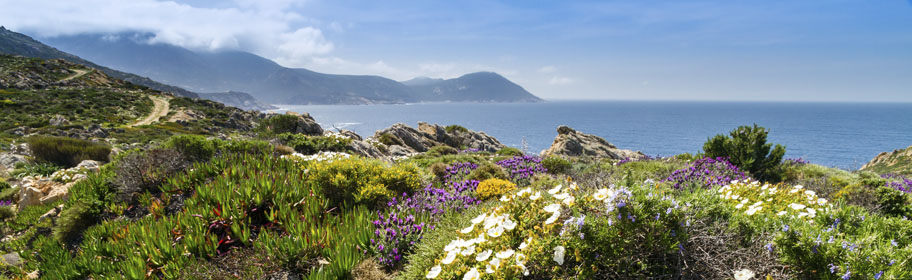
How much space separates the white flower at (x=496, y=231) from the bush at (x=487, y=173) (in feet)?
14.6

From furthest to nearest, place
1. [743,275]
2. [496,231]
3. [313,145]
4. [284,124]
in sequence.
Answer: [284,124], [313,145], [496,231], [743,275]

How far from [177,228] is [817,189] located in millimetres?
12239

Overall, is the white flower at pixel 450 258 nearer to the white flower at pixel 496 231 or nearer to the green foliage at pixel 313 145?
the white flower at pixel 496 231

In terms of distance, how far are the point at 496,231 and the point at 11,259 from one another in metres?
7.76

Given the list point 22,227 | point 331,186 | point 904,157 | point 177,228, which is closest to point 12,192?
point 22,227

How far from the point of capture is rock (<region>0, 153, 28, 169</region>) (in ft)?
45.8

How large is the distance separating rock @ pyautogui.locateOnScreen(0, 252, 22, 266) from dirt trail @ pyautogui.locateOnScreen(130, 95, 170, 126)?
52.3 m

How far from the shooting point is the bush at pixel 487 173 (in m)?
8.00

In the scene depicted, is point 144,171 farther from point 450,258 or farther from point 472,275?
point 472,275

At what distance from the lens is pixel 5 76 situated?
61688 millimetres

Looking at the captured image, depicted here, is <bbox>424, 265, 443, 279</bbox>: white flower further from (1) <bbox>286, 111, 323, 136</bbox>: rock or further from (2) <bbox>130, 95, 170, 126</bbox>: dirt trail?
(2) <bbox>130, 95, 170, 126</bbox>: dirt trail

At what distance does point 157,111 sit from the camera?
194 feet

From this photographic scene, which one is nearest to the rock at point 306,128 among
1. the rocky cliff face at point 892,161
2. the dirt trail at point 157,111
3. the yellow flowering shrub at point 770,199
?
the yellow flowering shrub at point 770,199

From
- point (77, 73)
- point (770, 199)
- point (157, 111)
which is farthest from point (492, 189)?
point (77, 73)
